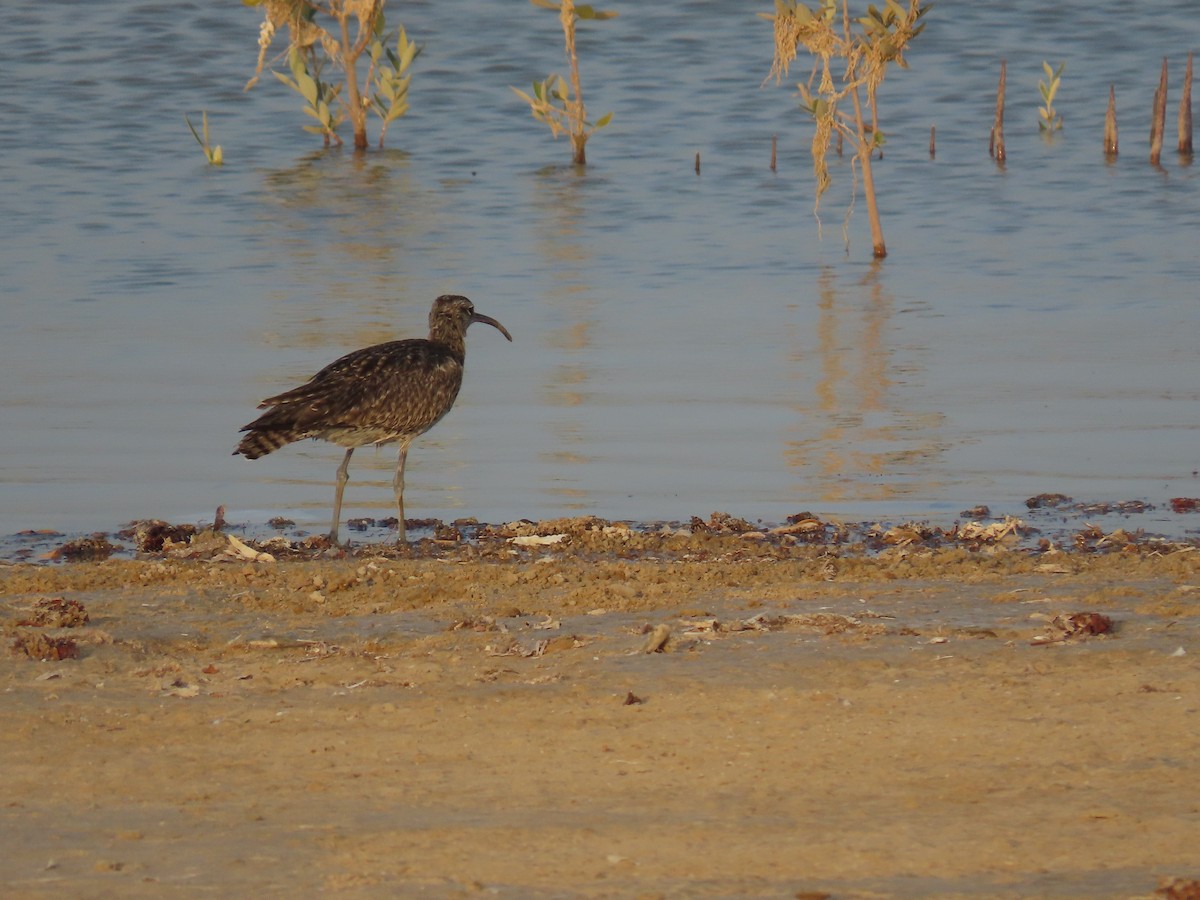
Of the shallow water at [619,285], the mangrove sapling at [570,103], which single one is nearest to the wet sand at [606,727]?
the shallow water at [619,285]

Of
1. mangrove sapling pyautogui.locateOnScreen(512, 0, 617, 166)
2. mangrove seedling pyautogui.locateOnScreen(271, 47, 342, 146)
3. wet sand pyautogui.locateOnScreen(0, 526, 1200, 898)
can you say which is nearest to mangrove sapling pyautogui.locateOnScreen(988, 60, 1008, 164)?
mangrove sapling pyautogui.locateOnScreen(512, 0, 617, 166)

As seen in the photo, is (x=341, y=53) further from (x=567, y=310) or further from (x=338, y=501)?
(x=338, y=501)

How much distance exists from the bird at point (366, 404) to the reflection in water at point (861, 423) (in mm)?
2102

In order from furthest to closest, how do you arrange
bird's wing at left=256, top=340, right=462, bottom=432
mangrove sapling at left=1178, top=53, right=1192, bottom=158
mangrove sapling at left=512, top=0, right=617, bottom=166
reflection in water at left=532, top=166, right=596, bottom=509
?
mangrove sapling at left=1178, top=53, right=1192, bottom=158 → mangrove sapling at left=512, top=0, right=617, bottom=166 → reflection in water at left=532, top=166, right=596, bottom=509 → bird's wing at left=256, top=340, right=462, bottom=432

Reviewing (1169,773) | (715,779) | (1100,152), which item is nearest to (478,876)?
(715,779)

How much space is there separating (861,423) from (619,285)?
587cm

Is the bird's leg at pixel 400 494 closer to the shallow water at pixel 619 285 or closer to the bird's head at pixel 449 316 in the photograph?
the shallow water at pixel 619 285

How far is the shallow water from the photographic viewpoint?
11297 millimetres

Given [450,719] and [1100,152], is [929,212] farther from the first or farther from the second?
[450,719]

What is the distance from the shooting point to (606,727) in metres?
6.34

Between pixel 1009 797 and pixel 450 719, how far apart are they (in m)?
1.83

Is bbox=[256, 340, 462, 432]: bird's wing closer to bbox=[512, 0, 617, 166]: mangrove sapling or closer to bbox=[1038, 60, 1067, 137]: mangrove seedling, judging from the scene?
bbox=[512, 0, 617, 166]: mangrove sapling

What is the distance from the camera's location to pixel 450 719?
6.45 metres

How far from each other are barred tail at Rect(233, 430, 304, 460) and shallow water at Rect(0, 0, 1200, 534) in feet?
1.37
